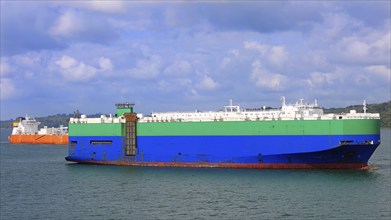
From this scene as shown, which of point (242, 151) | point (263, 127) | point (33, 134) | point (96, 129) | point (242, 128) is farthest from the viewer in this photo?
point (33, 134)

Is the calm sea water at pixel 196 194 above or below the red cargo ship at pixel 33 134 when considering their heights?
below

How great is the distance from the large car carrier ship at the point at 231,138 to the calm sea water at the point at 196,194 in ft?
6.49

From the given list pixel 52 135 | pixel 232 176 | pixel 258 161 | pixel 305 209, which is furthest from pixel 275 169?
pixel 52 135

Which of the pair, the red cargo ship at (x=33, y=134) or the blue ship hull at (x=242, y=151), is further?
the red cargo ship at (x=33, y=134)

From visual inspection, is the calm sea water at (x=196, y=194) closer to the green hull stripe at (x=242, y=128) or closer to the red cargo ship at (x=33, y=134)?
the green hull stripe at (x=242, y=128)

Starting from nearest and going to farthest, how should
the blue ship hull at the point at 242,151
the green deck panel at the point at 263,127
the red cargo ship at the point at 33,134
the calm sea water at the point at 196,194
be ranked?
the calm sea water at the point at 196,194 < the green deck panel at the point at 263,127 < the blue ship hull at the point at 242,151 < the red cargo ship at the point at 33,134

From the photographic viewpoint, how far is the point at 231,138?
50812 mm

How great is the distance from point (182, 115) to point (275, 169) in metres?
12.1

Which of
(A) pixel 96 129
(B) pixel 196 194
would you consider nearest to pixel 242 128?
(B) pixel 196 194

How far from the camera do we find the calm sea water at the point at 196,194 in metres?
30.7

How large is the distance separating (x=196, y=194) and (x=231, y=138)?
1501cm

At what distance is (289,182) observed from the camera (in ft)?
133

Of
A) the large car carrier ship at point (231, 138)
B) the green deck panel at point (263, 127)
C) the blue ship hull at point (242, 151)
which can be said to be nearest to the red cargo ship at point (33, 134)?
the large car carrier ship at point (231, 138)

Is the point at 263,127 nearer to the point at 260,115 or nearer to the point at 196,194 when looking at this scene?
the point at 260,115
